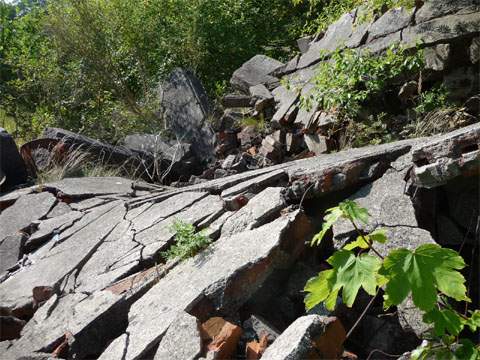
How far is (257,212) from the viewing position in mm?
3729

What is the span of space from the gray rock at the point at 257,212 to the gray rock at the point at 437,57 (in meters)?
2.50

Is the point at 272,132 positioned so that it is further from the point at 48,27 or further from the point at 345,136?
the point at 48,27

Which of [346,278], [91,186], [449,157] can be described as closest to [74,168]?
[91,186]

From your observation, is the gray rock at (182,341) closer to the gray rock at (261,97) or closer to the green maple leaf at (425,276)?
the green maple leaf at (425,276)

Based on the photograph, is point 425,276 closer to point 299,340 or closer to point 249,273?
point 299,340

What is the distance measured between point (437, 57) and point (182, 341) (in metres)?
3.97

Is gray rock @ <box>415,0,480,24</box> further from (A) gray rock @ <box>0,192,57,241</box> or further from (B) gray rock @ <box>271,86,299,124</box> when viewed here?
(A) gray rock @ <box>0,192,57,241</box>

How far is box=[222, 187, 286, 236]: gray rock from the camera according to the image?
3648 millimetres

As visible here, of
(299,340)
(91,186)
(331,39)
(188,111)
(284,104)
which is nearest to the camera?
(299,340)

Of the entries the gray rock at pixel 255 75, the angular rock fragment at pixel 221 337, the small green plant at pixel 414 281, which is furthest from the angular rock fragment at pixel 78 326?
the gray rock at pixel 255 75

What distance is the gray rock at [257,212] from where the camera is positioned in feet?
12.0

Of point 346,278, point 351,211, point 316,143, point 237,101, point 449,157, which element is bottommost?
point 316,143

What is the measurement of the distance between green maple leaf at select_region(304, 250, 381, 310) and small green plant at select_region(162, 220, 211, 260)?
1733mm

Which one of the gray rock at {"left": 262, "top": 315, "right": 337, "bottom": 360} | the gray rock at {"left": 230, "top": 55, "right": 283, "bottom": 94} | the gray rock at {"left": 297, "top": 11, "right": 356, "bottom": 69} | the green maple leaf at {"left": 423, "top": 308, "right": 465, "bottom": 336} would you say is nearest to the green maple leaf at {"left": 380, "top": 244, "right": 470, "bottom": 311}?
the green maple leaf at {"left": 423, "top": 308, "right": 465, "bottom": 336}
